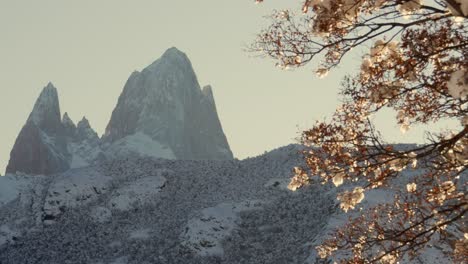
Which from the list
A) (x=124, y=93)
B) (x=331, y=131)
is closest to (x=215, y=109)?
(x=124, y=93)

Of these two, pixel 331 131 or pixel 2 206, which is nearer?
pixel 331 131

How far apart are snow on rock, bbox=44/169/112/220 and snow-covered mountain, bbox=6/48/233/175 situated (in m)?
91.5

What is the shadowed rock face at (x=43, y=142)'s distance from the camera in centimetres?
15250

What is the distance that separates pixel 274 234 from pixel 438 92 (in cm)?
4103

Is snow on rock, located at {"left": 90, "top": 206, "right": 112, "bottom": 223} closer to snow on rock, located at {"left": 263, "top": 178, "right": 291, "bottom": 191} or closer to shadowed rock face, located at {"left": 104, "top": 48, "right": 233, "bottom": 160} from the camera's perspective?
snow on rock, located at {"left": 263, "top": 178, "right": 291, "bottom": 191}

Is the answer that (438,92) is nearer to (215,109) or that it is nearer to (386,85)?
(386,85)

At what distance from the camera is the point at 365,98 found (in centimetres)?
627

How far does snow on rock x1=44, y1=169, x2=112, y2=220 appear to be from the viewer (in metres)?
55.0

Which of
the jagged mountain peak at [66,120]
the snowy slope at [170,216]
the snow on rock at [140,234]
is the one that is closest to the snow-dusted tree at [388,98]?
the snowy slope at [170,216]

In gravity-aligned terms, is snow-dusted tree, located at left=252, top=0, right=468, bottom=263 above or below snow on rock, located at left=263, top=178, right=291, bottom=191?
below

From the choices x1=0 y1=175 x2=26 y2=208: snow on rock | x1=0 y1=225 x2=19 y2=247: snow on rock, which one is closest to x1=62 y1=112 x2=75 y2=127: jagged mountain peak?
x1=0 y1=175 x2=26 y2=208: snow on rock

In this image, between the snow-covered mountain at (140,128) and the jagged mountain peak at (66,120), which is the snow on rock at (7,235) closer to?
the snow-covered mountain at (140,128)

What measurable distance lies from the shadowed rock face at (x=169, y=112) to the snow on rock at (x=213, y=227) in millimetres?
113592

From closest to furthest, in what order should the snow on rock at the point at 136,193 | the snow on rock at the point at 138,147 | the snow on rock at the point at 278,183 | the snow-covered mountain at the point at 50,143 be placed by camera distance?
the snow on rock at the point at 278,183
the snow on rock at the point at 136,193
the snow-covered mountain at the point at 50,143
the snow on rock at the point at 138,147
